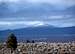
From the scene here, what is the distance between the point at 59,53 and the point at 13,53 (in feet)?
29.6

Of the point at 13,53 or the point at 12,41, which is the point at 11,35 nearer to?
the point at 12,41

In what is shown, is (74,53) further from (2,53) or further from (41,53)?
(2,53)

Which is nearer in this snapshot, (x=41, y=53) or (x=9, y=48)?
(x=41, y=53)

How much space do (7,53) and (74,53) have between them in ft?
42.1

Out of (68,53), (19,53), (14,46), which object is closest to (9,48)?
(14,46)

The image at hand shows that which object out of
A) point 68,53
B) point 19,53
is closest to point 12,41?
point 19,53

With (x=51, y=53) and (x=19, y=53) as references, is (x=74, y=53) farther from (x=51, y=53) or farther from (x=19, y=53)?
(x=19, y=53)

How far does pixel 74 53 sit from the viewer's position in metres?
68.0

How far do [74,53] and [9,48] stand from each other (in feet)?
49.6

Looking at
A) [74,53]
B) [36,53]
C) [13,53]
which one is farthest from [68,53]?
[13,53]

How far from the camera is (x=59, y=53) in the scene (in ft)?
224

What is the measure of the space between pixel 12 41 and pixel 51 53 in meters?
9.79

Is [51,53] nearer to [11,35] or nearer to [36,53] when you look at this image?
[36,53]

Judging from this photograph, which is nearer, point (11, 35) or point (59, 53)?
point (59, 53)
